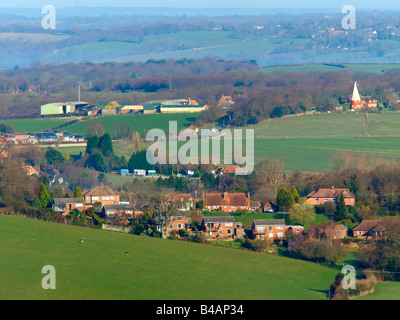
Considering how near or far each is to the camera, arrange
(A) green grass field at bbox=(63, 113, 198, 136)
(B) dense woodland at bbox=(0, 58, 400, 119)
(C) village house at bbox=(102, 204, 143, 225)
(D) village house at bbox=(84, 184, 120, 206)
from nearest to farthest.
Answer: (C) village house at bbox=(102, 204, 143, 225) < (D) village house at bbox=(84, 184, 120, 206) < (A) green grass field at bbox=(63, 113, 198, 136) < (B) dense woodland at bbox=(0, 58, 400, 119)

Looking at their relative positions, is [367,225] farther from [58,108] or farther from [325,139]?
[58,108]

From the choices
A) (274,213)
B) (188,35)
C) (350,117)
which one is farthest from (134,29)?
(274,213)

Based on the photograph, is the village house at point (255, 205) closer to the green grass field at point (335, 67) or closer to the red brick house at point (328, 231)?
the red brick house at point (328, 231)

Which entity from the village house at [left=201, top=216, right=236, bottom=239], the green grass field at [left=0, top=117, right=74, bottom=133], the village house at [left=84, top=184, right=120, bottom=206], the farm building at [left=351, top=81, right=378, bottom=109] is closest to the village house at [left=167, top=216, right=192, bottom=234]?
the village house at [left=201, top=216, right=236, bottom=239]

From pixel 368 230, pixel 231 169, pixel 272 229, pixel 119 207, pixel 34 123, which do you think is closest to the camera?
pixel 368 230

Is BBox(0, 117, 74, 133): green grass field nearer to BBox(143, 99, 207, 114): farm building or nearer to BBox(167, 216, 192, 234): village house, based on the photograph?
BBox(143, 99, 207, 114): farm building

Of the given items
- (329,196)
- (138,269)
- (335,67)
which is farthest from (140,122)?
(335,67)
